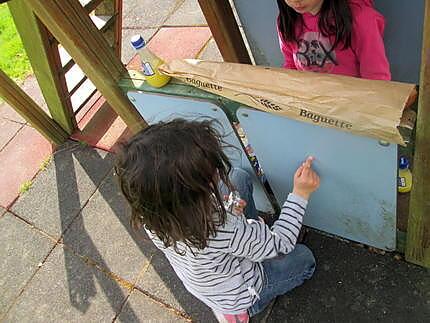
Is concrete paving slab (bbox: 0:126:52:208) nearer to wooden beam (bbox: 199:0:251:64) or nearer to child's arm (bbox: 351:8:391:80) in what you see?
wooden beam (bbox: 199:0:251:64)

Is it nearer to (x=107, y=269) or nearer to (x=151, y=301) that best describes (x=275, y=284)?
(x=151, y=301)

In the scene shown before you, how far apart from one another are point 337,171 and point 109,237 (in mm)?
1509

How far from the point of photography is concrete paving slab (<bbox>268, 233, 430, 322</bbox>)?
6.31 feet

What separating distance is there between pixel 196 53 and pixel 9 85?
1.38 metres

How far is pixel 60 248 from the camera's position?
2727 mm

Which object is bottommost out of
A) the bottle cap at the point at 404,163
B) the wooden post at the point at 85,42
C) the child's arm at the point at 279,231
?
the bottle cap at the point at 404,163

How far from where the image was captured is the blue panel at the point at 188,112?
174cm

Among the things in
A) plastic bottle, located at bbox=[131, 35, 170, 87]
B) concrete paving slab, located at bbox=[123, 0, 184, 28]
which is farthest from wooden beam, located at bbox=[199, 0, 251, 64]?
concrete paving slab, located at bbox=[123, 0, 184, 28]

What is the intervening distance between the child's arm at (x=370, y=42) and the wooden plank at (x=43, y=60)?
181cm

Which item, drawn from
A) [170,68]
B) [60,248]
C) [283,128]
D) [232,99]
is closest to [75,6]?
[170,68]

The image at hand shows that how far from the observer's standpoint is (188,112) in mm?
1824

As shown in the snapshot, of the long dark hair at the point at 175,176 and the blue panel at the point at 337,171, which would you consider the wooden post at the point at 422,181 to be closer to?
the blue panel at the point at 337,171

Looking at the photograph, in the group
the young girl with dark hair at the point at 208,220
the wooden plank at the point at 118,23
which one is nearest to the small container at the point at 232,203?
the young girl with dark hair at the point at 208,220

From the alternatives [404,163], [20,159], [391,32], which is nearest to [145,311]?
[404,163]
